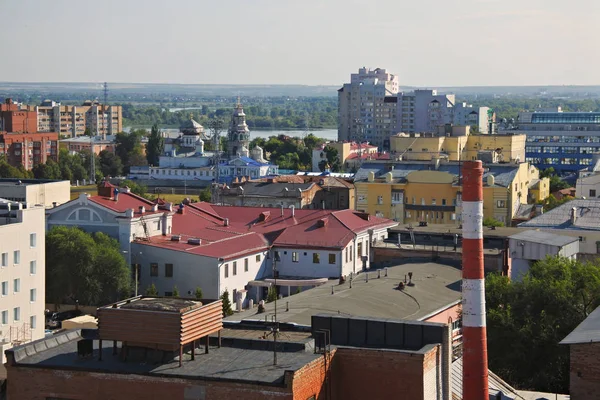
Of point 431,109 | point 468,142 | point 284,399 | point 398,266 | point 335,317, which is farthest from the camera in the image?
point 431,109

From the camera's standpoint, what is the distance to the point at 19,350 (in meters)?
16.8

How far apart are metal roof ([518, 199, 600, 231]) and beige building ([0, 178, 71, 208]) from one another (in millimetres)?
17793

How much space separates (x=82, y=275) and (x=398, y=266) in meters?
9.31

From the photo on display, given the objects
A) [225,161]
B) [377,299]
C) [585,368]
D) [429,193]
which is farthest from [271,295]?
[225,161]

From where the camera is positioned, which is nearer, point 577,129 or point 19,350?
point 19,350

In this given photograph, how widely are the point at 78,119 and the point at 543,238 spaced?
124m

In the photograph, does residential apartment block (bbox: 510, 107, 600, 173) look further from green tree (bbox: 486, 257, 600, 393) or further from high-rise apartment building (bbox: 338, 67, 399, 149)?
green tree (bbox: 486, 257, 600, 393)

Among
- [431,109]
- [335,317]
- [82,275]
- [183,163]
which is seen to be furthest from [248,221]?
[431,109]

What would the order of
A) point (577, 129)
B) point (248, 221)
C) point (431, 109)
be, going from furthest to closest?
point (431, 109) → point (577, 129) → point (248, 221)

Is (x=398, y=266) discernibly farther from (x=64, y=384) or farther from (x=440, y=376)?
(x=64, y=384)

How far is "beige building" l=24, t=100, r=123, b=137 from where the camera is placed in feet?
480

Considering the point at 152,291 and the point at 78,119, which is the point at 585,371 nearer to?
the point at 152,291

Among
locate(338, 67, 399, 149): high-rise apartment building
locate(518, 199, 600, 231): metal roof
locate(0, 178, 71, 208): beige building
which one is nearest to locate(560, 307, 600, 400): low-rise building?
locate(518, 199, 600, 231): metal roof

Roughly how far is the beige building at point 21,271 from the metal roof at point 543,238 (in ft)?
43.6
